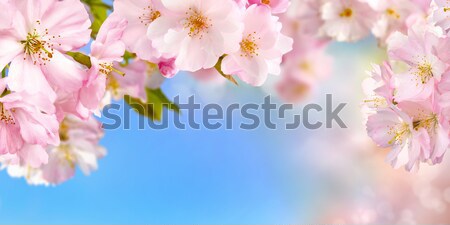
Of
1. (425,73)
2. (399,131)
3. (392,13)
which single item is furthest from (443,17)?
(392,13)

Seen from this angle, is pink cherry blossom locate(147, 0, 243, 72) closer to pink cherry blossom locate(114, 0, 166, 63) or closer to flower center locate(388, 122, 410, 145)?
pink cherry blossom locate(114, 0, 166, 63)

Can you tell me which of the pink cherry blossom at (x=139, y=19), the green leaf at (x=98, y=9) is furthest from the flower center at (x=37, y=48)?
the green leaf at (x=98, y=9)

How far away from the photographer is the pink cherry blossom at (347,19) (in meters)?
1.80

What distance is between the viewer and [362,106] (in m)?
1.35

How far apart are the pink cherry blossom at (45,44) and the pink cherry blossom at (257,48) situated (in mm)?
240

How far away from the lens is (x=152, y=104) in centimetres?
170

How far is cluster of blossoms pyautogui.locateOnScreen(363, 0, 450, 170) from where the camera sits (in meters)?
1.16

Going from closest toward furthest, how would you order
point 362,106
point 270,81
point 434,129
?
point 434,129
point 362,106
point 270,81

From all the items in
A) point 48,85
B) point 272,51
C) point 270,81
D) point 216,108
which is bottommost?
point 48,85

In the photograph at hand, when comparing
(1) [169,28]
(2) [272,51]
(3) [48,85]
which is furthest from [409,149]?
(3) [48,85]

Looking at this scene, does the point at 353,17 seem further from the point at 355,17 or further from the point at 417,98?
the point at 417,98

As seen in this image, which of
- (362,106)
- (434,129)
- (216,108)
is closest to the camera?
(434,129)

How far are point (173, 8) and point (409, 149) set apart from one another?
0.46 metres

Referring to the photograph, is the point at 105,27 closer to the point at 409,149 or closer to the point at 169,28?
the point at 169,28
